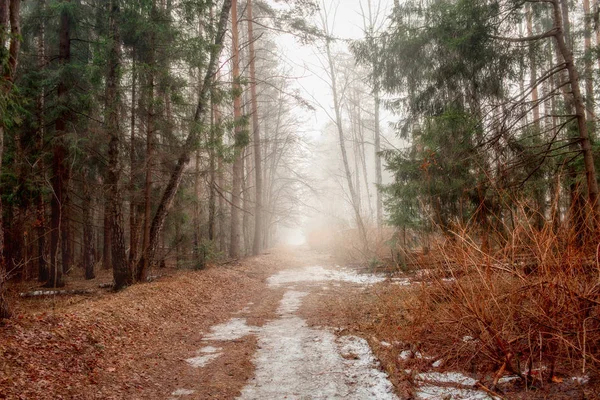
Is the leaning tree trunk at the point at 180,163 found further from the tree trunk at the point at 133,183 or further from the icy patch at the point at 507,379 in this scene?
the icy patch at the point at 507,379

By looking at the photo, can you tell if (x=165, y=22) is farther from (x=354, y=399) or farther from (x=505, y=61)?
(x=354, y=399)

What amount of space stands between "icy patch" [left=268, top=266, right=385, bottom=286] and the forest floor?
3.57 metres

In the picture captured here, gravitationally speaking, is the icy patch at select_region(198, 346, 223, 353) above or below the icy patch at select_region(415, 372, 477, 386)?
below

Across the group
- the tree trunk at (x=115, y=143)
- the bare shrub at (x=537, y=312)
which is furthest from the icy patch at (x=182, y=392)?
the tree trunk at (x=115, y=143)

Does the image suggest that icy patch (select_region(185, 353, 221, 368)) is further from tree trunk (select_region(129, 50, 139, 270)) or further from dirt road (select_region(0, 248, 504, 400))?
tree trunk (select_region(129, 50, 139, 270))

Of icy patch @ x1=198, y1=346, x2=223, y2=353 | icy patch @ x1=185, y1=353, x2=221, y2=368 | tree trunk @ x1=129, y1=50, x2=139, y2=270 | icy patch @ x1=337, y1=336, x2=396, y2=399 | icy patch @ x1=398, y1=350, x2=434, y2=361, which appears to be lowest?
icy patch @ x1=198, y1=346, x2=223, y2=353

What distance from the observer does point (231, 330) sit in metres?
6.66

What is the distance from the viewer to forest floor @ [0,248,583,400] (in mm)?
3891

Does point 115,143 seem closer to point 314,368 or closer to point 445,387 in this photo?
point 314,368

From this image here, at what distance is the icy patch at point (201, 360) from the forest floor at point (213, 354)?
0.02m

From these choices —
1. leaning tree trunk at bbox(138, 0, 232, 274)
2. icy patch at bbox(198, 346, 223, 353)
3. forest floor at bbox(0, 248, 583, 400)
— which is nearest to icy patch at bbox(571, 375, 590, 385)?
forest floor at bbox(0, 248, 583, 400)

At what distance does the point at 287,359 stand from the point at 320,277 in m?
8.37

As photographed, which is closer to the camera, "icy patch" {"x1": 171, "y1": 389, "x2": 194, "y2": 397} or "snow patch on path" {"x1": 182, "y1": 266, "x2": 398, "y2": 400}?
"snow patch on path" {"x1": 182, "y1": 266, "x2": 398, "y2": 400}

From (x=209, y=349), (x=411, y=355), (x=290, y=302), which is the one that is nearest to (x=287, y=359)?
(x=209, y=349)
